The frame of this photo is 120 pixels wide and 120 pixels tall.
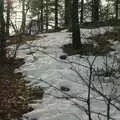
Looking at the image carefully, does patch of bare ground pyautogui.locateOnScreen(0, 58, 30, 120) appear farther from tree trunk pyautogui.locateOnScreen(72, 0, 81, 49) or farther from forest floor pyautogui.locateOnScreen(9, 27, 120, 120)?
tree trunk pyautogui.locateOnScreen(72, 0, 81, 49)

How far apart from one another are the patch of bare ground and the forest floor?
0.69ft

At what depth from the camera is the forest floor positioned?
20.2ft

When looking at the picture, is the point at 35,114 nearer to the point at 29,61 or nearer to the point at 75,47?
the point at 29,61

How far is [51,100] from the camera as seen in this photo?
7.05 meters

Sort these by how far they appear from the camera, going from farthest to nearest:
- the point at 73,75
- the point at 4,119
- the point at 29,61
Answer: the point at 29,61 → the point at 73,75 → the point at 4,119

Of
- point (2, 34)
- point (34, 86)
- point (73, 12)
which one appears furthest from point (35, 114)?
point (73, 12)

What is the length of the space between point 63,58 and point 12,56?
1.82 m

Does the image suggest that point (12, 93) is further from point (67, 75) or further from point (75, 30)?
point (75, 30)

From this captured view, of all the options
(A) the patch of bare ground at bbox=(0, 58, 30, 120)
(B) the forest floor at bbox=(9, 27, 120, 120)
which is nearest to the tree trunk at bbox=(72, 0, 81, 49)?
(B) the forest floor at bbox=(9, 27, 120, 120)

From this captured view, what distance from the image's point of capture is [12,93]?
7660mm

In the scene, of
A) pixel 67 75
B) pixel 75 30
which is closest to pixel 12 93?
pixel 67 75

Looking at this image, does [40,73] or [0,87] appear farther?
[40,73]

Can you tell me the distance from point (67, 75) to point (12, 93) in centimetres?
176

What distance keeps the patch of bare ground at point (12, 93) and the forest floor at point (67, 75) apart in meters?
0.21
